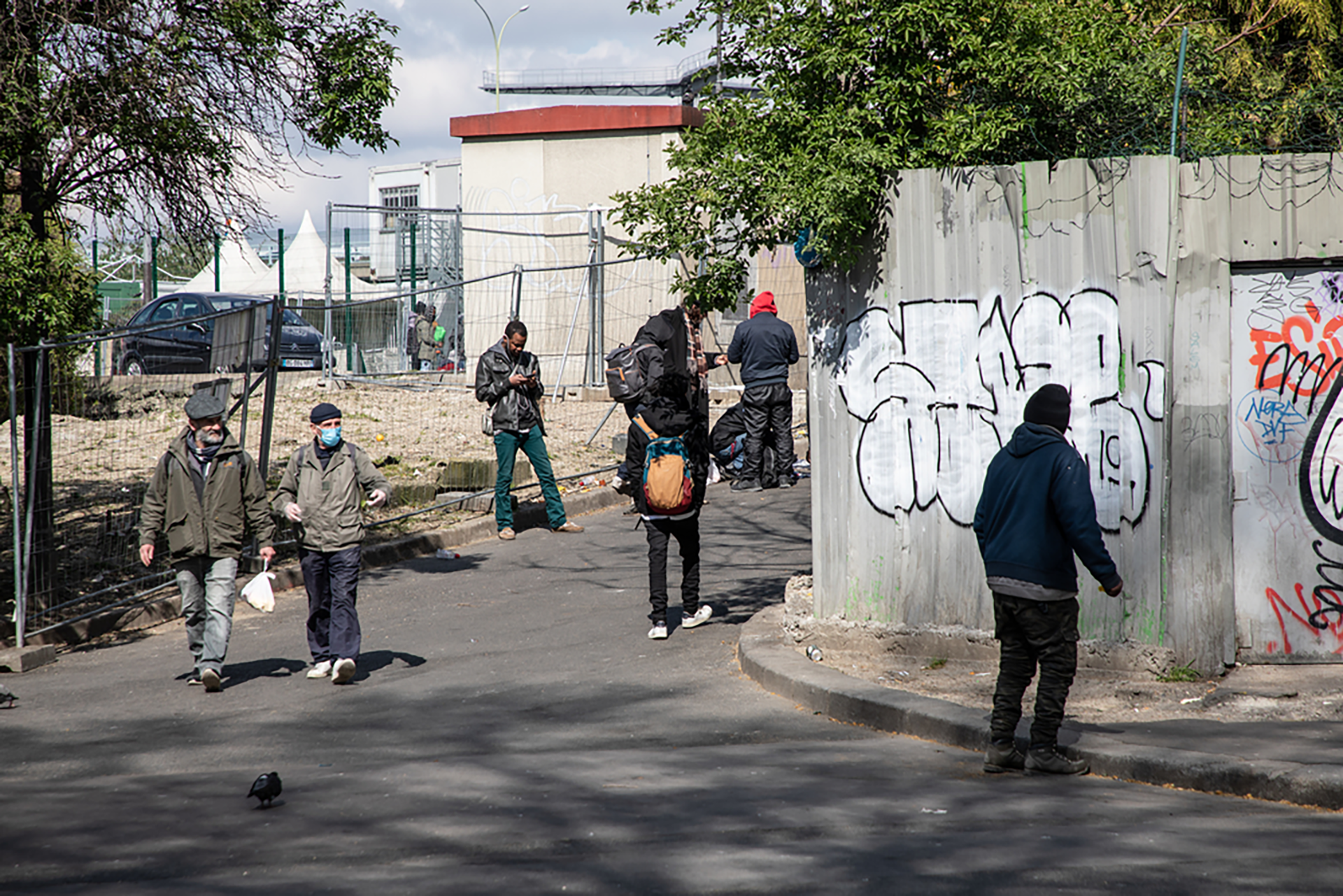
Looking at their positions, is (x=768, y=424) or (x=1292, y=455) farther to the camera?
(x=768, y=424)

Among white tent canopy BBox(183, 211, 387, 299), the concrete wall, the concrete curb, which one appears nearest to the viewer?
the concrete wall

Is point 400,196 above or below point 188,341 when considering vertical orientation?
above

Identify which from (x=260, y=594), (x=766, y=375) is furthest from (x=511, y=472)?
(x=260, y=594)

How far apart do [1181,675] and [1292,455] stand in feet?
4.18

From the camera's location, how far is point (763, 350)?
1209cm

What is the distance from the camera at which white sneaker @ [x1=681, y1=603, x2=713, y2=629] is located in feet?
26.7

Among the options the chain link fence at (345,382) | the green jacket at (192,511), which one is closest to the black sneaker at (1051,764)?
the green jacket at (192,511)

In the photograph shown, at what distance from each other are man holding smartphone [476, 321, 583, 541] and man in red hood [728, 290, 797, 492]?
6.78ft

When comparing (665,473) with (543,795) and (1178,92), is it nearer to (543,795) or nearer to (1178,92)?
(543,795)

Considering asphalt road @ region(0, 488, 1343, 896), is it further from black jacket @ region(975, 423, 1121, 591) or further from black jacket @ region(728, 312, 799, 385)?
black jacket @ region(728, 312, 799, 385)

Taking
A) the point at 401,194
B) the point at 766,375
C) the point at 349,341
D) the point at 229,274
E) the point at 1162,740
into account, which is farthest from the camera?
the point at 401,194

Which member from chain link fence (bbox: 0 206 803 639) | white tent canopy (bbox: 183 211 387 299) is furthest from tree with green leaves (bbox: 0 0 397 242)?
white tent canopy (bbox: 183 211 387 299)

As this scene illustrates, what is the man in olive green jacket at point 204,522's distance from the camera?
7.39 metres

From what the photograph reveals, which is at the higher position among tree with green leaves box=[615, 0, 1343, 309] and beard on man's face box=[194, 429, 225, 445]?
tree with green leaves box=[615, 0, 1343, 309]
